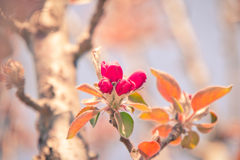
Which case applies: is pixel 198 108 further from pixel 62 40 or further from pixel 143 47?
pixel 143 47

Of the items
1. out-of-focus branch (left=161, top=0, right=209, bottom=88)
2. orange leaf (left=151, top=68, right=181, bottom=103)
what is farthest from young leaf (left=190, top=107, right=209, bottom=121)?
out-of-focus branch (left=161, top=0, right=209, bottom=88)

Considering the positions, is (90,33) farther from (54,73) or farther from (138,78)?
(138,78)

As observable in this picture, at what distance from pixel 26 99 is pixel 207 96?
0.94 meters

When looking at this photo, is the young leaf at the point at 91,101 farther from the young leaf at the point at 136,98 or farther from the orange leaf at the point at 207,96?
the orange leaf at the point at 207,96

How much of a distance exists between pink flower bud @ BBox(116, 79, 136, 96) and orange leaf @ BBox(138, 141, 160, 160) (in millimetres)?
223

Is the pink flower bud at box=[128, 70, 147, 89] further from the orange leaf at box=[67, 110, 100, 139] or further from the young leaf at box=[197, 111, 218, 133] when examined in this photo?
the young leaf at box=[197, 111, 218, 133]

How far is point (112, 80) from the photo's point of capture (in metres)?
0.91

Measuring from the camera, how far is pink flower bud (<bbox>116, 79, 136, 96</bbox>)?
873 millimetres

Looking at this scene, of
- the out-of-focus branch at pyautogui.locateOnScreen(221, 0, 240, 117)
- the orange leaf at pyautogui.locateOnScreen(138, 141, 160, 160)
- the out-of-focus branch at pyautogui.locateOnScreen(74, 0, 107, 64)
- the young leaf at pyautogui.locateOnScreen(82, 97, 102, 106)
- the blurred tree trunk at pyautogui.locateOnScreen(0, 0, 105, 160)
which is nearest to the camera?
the orange leaf at pyautogui.locateOnScreen(138, 141, 160, 160)

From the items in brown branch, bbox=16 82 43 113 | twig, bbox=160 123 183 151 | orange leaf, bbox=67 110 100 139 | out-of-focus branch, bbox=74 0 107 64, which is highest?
out-of-focus branch, bbox=74 0 107 64

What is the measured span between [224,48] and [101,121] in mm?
3548

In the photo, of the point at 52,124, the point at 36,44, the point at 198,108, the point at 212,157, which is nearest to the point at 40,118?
the point at 52,124

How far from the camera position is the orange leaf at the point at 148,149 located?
0.85m

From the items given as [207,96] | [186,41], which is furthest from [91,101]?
[186,41]
